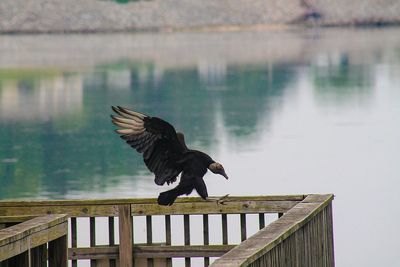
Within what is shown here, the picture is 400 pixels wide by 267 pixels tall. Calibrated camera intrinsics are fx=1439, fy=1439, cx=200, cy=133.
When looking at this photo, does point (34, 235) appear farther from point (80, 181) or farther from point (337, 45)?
point (337, 45)

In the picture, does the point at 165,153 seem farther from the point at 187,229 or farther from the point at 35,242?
the point at 35,242

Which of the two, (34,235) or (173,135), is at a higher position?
(173,135)

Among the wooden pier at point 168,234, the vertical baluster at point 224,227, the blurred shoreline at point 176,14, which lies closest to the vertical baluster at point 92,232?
the wooden pier at point 168,234

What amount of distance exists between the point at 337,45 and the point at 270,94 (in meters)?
27.3

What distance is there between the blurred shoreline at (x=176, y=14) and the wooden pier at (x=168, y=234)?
62.2 meters

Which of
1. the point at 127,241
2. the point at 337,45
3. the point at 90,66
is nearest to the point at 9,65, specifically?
the point at 90,66

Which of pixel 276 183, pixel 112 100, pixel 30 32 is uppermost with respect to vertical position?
pixel 30 32

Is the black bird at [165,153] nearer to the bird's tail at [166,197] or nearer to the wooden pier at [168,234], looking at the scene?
the bird's tail at [166,197]

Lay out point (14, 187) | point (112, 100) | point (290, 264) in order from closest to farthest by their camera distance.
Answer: point (290, 264), point (14, 187), point (112, 100)

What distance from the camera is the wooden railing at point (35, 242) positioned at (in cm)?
541

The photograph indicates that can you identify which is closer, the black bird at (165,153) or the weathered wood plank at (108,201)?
the black bird at (165,153)

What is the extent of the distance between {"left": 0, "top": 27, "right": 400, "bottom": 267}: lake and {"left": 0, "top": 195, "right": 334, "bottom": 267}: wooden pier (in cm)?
394

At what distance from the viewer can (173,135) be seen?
22.4 ft

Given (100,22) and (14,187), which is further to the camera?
(100,22)
